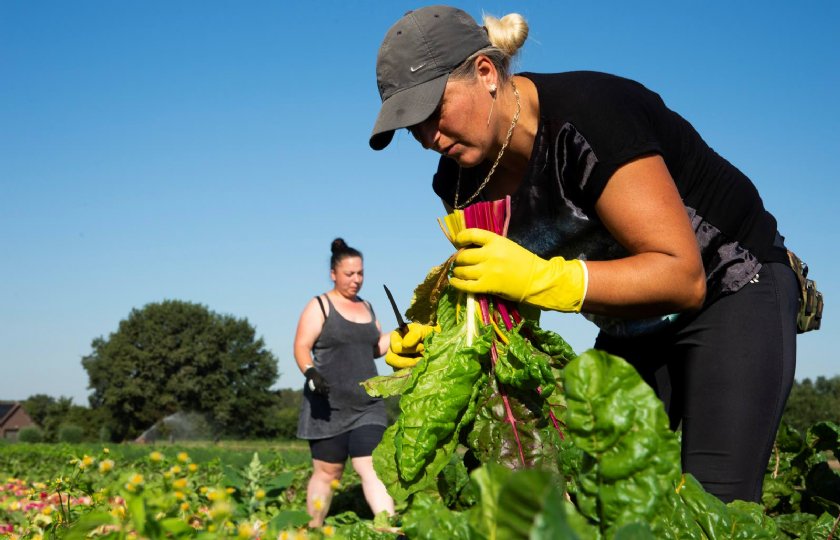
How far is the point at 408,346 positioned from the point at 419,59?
88 centimetres

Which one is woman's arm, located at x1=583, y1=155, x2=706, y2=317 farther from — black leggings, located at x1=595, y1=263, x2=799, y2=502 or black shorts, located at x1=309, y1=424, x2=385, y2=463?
black shorts, located at x1=309, y1=424, x2=385, y2=463

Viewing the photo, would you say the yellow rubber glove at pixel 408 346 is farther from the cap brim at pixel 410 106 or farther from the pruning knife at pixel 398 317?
the cap brim at pixel 410 106

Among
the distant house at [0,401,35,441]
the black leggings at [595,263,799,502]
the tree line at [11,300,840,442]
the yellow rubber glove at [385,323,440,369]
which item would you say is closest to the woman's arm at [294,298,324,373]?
the yellow rubber glove at [385,323,440,369]

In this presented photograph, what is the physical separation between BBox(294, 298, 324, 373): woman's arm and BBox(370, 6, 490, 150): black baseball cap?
3.94 meters

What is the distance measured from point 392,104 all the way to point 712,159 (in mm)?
952

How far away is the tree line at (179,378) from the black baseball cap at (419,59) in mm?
47079

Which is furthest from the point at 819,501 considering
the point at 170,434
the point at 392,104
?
the point at 170,434

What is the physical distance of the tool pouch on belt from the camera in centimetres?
245

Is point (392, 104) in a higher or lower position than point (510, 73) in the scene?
lower

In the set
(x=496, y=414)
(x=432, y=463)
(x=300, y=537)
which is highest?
(x=496, y=414)

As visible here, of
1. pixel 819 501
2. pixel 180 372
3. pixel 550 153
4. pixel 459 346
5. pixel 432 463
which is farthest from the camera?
pixel 180 372

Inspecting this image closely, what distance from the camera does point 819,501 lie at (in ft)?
10.4

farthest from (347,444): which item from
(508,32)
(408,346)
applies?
(508,32)

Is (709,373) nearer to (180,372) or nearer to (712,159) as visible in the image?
(712,159)
